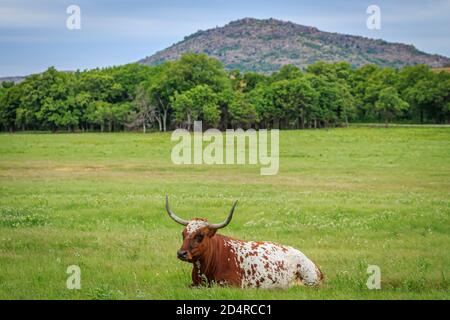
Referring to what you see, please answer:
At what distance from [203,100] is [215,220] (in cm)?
9685

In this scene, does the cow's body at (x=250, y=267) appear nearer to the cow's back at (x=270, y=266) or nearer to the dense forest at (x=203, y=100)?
the cow's back at (x=270, y=266)

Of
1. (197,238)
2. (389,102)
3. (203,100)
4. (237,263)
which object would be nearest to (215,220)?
(237,263)

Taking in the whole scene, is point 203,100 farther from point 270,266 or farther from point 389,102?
point 270,266

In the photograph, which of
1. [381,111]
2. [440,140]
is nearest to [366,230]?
[440,140]

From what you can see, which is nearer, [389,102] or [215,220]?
[215,220]

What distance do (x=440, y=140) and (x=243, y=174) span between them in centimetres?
4014

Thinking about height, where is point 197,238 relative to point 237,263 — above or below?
above

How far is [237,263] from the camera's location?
11.8 meters

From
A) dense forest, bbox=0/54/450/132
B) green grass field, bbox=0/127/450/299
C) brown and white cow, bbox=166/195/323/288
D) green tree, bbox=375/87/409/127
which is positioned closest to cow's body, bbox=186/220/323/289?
brown and white cow, bbox=166/195/323/288

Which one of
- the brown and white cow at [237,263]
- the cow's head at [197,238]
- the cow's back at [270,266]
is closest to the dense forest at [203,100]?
the cow's back at [270,266]

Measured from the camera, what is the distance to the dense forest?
121m

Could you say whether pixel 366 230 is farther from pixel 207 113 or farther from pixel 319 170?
pixel 207 113

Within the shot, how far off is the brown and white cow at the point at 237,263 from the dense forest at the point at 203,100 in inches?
4031

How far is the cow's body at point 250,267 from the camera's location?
11.6 metres
